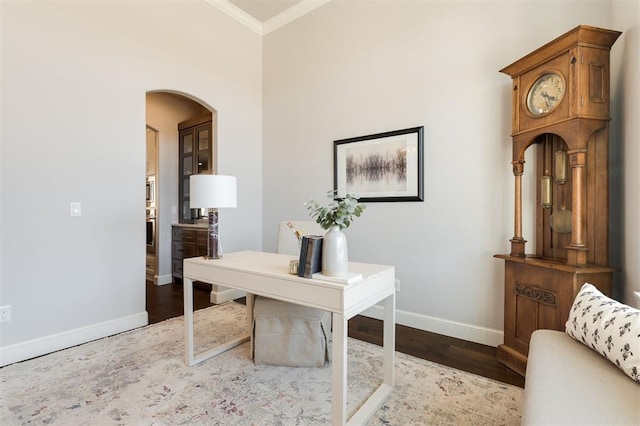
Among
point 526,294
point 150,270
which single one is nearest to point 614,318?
point 526,294

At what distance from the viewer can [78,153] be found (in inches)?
97.0

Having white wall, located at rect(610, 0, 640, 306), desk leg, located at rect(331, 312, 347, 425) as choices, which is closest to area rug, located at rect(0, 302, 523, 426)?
desk leg, located at rect(331, 312, 347, 425)

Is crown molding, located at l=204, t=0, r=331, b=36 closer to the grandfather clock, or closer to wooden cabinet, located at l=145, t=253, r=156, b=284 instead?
the grandfather clock

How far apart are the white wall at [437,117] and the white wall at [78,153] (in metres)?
1.49

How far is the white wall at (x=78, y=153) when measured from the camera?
2180 millimetres

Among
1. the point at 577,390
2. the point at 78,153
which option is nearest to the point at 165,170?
the point at 78,153

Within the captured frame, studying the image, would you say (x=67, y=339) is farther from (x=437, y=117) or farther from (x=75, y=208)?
(x=437, y=117)

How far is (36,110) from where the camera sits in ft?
7.41

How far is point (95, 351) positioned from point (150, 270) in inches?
97.7

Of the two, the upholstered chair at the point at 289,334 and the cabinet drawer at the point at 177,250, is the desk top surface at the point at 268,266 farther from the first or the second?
the cabinet drawer at the point at 177,250

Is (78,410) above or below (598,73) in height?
below

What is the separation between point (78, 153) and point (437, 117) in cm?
301

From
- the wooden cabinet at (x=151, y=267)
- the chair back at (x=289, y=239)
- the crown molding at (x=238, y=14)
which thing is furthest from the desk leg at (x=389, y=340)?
the wooden cabinet at (x=151, y=267)

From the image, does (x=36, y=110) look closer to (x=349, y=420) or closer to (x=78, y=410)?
(x=78, y=410)
